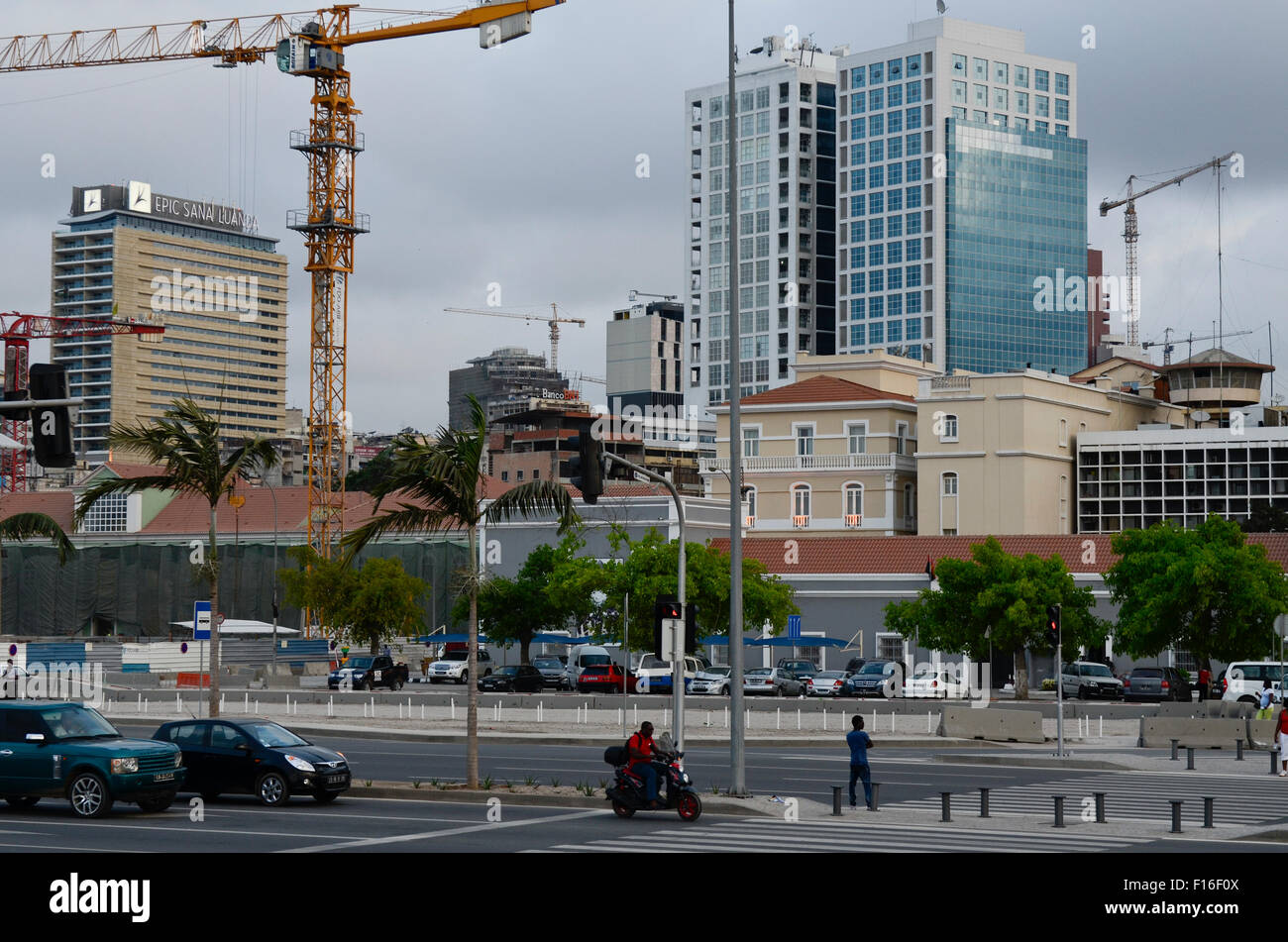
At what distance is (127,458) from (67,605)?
97.9ft

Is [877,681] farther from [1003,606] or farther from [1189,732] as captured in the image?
[1189,732]

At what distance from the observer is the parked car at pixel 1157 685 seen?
62125mm

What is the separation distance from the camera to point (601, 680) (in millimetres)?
68375

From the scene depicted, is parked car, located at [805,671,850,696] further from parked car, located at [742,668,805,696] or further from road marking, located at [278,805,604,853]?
road marking, located at [278,805,604,853]

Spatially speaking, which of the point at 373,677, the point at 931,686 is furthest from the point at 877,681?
the point at 373,677

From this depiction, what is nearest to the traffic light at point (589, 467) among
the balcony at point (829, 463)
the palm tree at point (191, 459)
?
the palm tree at point (191, 459)

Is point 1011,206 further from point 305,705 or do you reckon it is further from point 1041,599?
point 305,705

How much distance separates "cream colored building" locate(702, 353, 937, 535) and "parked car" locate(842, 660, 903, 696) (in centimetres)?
3022

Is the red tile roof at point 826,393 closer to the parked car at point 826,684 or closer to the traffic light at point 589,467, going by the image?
the parked car at point 826,684

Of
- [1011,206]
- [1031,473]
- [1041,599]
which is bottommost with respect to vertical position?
[1041,599]

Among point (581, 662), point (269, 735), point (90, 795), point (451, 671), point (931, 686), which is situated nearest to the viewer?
point (90, 795)

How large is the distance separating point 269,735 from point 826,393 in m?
75.0
